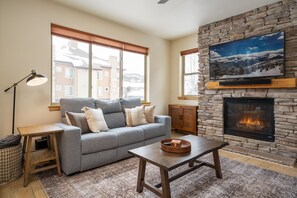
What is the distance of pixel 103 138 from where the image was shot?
2510 millimetres

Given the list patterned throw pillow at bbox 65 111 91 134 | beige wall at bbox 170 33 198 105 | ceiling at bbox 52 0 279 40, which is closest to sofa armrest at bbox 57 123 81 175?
patterned throw pillow at bbox 65 111 91 134

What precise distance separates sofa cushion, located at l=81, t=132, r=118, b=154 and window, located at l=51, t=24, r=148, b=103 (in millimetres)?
1209

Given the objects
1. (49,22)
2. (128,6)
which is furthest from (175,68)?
(49,22)

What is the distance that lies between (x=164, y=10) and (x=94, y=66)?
176 centimetres

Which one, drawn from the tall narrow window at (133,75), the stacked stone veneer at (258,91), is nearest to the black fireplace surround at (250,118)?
the stacked stone veneer at (258,91)

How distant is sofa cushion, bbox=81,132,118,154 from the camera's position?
7.70 ft

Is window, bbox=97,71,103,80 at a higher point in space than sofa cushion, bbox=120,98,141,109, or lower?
higher

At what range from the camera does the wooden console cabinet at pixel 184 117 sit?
13.7 feet

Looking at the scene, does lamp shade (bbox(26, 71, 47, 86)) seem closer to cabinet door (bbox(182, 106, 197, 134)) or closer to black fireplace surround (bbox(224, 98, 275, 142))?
cabinet door (bbox(182, 106, 197, 134))

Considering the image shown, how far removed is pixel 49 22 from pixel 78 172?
2474mm

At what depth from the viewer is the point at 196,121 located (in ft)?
13.6

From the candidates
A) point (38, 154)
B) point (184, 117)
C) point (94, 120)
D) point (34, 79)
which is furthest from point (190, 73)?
point (38, 154)

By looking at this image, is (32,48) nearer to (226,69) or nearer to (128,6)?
(128,6)

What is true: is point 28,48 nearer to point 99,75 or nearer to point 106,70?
point 99,75
